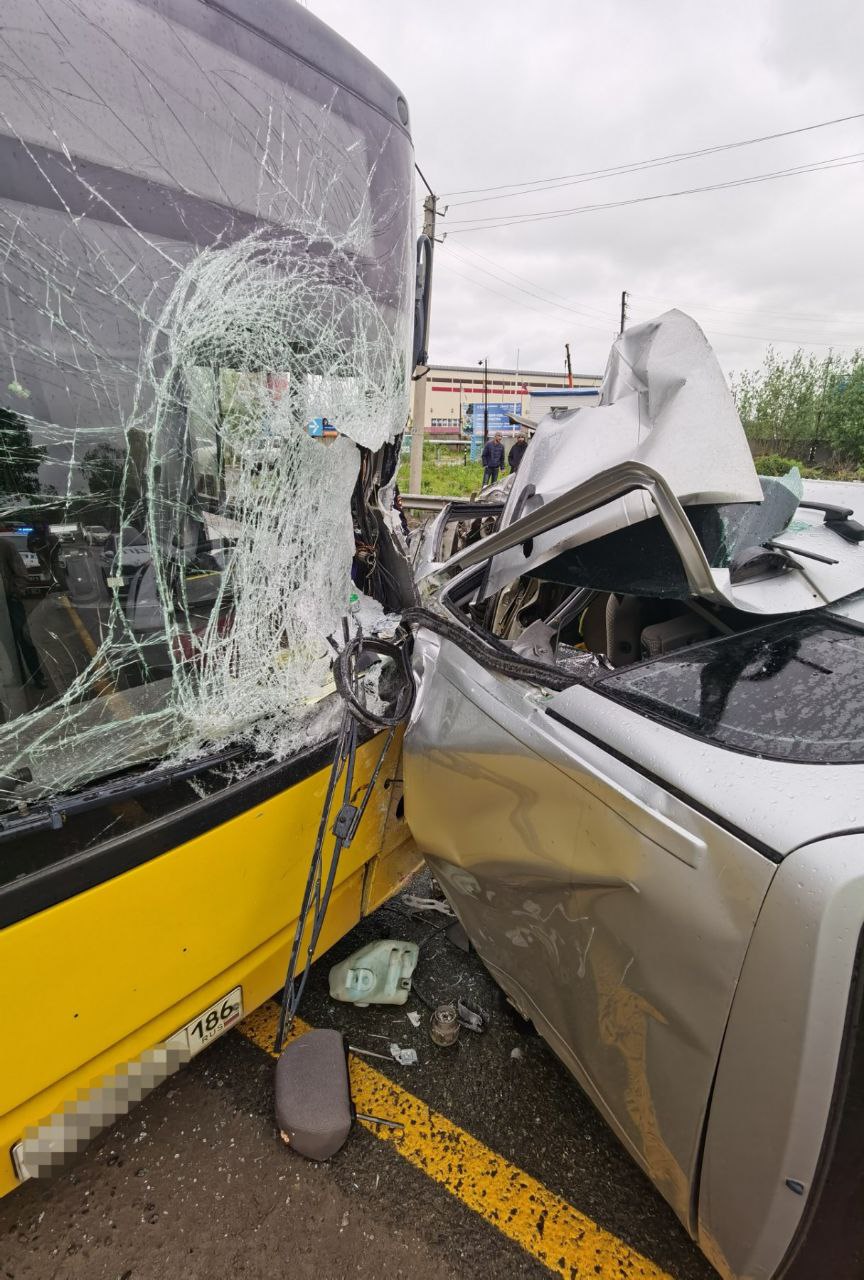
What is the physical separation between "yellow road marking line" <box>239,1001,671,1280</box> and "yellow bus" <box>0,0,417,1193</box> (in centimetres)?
51

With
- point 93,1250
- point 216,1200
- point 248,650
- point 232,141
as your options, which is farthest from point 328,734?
point 232,141

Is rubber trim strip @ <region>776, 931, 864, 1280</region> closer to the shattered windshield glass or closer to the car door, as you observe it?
the car door

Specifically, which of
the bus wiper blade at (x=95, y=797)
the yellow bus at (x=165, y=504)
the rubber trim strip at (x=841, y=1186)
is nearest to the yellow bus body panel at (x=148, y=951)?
the yellow bus at (x=165, y=504)

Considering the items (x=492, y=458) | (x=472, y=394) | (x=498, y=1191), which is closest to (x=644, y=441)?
(x=498, y=1191)

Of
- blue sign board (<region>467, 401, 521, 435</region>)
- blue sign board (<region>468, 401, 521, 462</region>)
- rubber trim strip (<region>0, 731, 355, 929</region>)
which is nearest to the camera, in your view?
rubber trim strip (<region>0, 731, 355, 929</region>)

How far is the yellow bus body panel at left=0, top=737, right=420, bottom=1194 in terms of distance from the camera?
1.16 meters

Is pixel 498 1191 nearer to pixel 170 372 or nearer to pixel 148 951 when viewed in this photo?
pixel 148 951

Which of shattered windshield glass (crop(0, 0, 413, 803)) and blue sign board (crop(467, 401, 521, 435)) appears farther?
blue sign board (crop(467, 401, 521, 435))

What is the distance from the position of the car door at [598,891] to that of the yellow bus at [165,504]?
40cm

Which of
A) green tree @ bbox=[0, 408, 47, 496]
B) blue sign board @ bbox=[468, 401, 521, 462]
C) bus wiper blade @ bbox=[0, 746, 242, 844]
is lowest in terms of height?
bus wiper blade @ bbox=[0, 746, 242, 844]

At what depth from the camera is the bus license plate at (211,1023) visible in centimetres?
146

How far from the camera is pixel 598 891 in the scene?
46.8 inches

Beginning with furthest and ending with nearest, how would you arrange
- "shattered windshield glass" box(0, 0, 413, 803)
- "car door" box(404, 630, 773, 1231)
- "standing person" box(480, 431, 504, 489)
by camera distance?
1. "standing person" box(480, 431, 504, 489)
2. "shattered windshield glass" box(0, 0, 413, 803)
3. "car door" box(404, 630, 773, 1231)

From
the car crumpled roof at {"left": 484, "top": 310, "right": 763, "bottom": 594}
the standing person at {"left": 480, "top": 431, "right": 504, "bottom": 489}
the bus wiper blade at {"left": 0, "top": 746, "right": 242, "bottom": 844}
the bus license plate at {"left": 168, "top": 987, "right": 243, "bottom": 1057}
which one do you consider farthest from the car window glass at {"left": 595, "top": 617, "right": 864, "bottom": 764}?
the standing person at {"left": 480, "top": 431, "right": 504, "bottom": 489}
